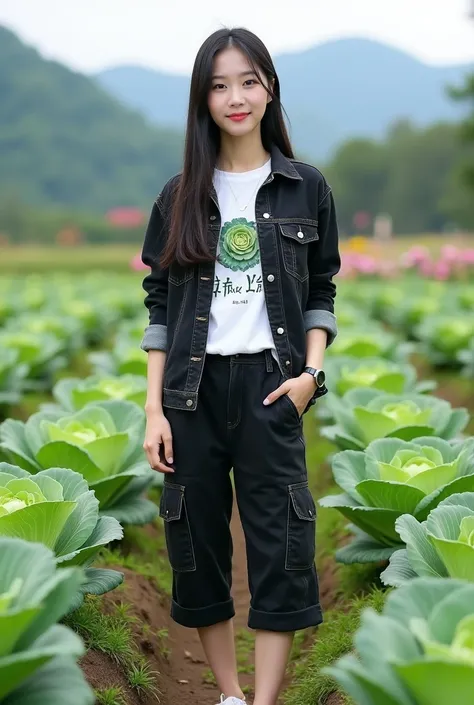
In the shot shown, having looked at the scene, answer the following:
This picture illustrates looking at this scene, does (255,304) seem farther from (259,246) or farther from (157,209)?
(157,209)

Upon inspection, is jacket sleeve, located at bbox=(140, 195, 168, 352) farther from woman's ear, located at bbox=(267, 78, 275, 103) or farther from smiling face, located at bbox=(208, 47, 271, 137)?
woman's ear, located at bbox=(267, 78, 275, 103)

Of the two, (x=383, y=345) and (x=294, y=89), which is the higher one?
(x=294, y=89)

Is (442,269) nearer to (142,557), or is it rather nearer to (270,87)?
(142,557)

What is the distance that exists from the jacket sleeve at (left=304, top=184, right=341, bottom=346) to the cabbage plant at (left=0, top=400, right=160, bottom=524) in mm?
1052

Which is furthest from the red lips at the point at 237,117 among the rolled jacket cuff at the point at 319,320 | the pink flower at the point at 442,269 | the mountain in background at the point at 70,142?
the mountain in background at the point at 70,142

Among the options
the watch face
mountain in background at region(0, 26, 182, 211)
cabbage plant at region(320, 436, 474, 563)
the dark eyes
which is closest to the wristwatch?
the watch face

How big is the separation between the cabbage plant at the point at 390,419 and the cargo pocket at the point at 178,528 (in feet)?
4.52

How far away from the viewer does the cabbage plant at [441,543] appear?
2.39 m

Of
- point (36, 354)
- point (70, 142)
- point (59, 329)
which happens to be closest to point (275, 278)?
point (36, 354)

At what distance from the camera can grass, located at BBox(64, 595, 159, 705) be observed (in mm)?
2943

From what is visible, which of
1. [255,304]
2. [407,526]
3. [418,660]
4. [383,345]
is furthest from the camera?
[383,345]

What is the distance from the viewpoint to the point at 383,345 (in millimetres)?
6852

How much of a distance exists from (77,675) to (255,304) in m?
1.11

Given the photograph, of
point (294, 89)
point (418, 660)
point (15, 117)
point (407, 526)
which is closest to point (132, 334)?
point (407, 526)
